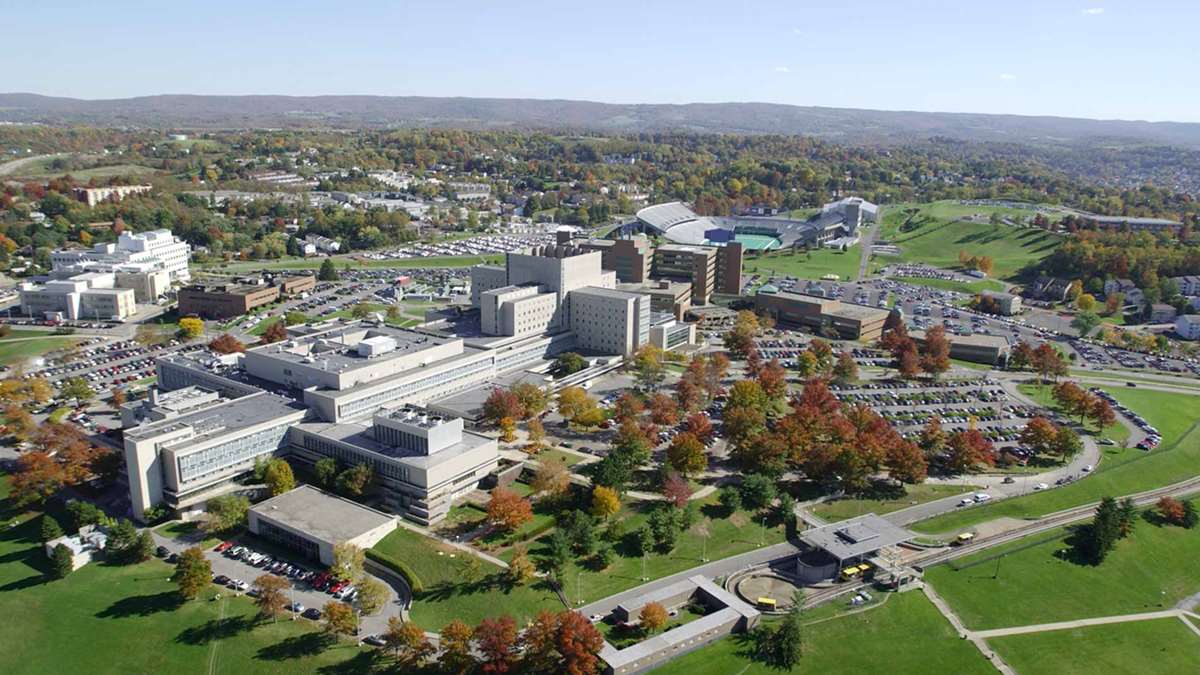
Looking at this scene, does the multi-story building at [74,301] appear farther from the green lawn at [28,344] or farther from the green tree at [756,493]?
the green tree at [756,493]

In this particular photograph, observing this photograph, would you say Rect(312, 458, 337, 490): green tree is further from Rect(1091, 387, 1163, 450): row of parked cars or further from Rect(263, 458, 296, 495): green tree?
Rect(1091, 387, 1163, 450): row of parked cars

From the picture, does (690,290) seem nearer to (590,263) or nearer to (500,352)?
(590,263)

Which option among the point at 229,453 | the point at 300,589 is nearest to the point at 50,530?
the point at 229,453

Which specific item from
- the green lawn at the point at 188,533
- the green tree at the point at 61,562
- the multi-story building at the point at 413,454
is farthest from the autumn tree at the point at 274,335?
the green tree at the point at 61,562

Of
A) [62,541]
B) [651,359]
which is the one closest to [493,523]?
[62,541]

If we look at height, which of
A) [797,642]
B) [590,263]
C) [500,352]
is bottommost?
[797,642]

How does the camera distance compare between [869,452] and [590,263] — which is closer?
[869,452]
